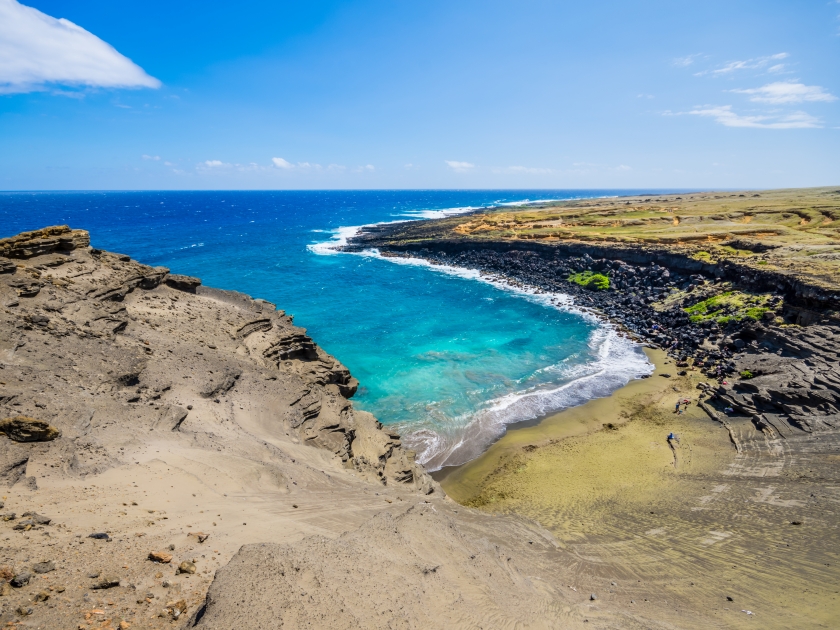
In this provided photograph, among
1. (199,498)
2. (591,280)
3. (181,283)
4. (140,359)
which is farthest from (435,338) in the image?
(199,498)

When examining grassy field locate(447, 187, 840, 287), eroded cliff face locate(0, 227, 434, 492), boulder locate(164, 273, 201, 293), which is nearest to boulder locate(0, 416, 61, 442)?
eroded cliff face locate(0, 227, 434, 492)

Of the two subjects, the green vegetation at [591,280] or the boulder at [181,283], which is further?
the green vegetation at [591,280]

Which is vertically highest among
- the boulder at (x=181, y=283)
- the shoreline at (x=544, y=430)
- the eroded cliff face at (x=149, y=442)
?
the boulder at (x=181, y=283)

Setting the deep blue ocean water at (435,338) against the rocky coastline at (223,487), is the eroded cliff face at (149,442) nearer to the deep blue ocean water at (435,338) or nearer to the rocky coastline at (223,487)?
the rocky coastline at (223,487)

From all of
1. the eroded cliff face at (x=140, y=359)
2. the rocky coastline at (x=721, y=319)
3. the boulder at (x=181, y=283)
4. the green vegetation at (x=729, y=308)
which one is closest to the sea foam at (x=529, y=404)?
the rocky coastline at (x=721, y=319)

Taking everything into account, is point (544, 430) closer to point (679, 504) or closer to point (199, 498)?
point (679, 504)

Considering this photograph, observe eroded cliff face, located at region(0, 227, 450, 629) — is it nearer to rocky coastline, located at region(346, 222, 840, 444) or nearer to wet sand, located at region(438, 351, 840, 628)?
wet sand, located at region(438, 351, 840, 628)
